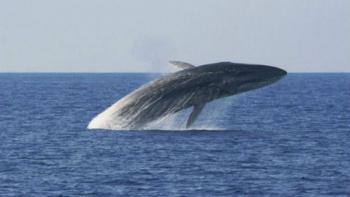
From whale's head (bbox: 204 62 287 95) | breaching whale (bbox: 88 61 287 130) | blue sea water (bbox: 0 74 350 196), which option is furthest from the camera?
breaching whale (bbox: 88 61 287 130)

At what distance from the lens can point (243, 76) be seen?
57.2 metres

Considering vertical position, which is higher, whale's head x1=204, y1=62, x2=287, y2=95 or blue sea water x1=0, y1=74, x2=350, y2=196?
whale's head x1=204, y1=62, x2=287, y2=95

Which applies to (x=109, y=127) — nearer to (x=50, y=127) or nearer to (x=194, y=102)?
(x=194, y=102)

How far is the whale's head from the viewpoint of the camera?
56.9m

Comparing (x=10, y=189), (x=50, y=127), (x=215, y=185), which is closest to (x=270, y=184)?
(x=215, y=185)

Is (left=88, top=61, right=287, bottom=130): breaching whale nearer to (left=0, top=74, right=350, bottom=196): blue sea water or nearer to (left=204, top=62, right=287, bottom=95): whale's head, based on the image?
(left=204, top=62, right=287, bottom=95): whale's head

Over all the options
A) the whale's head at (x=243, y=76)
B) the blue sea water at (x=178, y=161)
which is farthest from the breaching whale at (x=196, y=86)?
the blue sea water at (x=178, y=161)

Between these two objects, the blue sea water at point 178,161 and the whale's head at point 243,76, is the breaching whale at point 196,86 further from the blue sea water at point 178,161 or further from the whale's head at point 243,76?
the blue sea water at point 178,161

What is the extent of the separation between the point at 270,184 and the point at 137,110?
13.4 meters

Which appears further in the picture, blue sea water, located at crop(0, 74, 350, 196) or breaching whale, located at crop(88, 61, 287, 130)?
breaching whale, located at crop(88, 61, 287, 130)

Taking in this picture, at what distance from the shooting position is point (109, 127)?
211ft

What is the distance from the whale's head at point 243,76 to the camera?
187 feet

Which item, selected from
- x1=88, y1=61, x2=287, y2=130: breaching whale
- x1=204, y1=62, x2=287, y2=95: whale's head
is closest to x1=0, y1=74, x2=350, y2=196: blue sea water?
x1=88, y1=61, x2=287, y2=130: breaching whale

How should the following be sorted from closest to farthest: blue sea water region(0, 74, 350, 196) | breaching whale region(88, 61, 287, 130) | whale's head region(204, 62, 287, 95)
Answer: blue sea water region(0, 74, 350, 196), whale's head region(204, 62, 287, 95), breaching whale region(88, 61, 287, 130)
